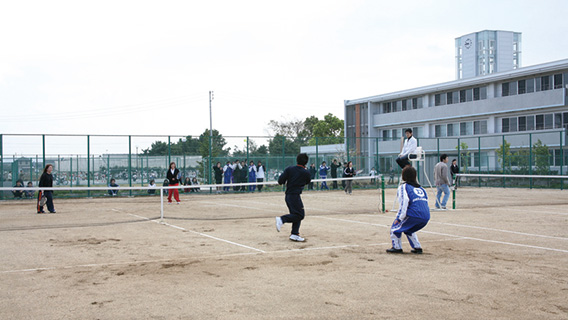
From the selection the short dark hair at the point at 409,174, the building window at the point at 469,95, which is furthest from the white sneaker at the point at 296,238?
the building window at the point at 469,95

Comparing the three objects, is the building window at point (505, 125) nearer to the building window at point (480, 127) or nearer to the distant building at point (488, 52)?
the building window at point (480, 127)

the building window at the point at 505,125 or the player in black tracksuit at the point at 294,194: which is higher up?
the building window at the point at 505,125

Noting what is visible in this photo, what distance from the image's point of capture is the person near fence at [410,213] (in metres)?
8.70

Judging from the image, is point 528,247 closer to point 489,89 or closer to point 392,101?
point 489,89

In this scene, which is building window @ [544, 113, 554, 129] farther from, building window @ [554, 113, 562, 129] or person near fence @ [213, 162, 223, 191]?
person near fence @ [213, 162, 223, 191]

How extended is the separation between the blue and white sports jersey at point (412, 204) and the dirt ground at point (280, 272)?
0.70m

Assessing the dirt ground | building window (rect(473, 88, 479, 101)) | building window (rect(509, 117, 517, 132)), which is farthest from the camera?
building window (rect(473, 88, 479, 101))

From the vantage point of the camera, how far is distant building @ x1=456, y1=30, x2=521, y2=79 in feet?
240

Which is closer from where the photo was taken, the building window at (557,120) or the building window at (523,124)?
the building window at (557,120)

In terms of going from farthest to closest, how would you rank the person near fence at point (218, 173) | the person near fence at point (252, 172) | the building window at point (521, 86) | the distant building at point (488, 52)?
1. the distant building at point (488, 52)
2. the building window at point (521, 86)
3. the person near fence at point (252, 172)
4. the person near fence at point (218, 173)

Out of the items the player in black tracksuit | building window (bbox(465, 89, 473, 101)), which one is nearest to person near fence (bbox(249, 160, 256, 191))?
the player in black tracksuit

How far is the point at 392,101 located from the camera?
204 ft

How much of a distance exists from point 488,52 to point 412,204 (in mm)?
72003

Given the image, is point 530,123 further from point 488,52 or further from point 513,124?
point 488,52
